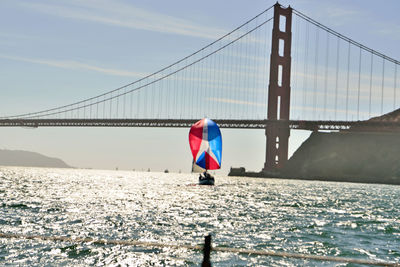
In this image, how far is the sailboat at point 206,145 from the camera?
48.8 metres

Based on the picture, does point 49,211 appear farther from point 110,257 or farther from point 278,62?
point 278,62

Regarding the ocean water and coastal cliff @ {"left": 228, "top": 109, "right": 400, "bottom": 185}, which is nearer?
the ocean water

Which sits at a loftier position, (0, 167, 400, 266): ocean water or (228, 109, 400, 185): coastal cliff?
(228, 109, 400, 185): coastal cliff

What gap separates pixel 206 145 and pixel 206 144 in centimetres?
11

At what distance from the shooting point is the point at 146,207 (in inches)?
1136

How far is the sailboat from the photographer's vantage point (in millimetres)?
48812

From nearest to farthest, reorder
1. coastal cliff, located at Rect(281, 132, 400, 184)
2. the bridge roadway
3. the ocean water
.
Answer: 1. the ocean water
2. the bridge roadway
3. coastal cliff, located at Rect(281, 132, 400, 184)

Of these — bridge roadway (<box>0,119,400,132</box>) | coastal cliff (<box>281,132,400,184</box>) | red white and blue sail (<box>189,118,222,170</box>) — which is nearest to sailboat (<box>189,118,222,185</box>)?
red white and blue sail (<box>189,118,222,170</box>)

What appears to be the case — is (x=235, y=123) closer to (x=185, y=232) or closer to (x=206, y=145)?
(x=206, y=145)

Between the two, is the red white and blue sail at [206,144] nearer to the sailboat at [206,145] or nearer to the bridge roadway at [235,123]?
the sailboat at [206,145]

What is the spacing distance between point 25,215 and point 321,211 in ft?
51.4

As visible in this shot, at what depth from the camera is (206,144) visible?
4897 cm

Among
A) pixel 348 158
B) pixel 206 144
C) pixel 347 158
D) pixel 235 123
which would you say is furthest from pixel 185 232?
pixel 348 158

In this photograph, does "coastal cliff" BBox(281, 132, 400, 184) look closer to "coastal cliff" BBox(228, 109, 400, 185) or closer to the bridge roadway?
"coastal cliff" BBox(228, 109, 400, 185)
